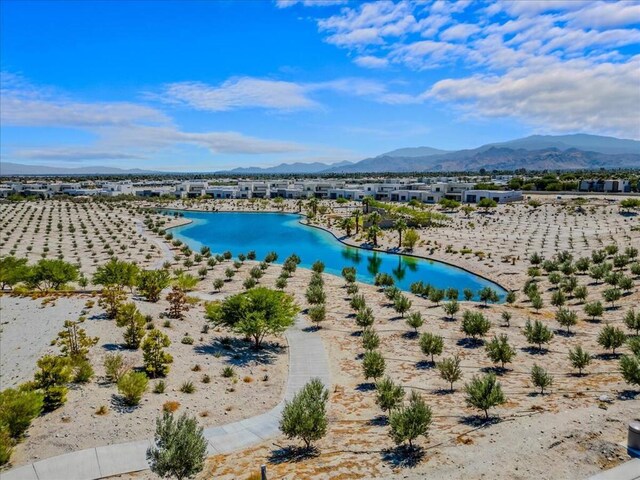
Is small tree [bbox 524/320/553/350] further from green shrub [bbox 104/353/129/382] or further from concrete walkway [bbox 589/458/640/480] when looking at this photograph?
green shrub [bbox 104/353/129/382]

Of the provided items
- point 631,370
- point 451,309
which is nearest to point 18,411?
point 631,370

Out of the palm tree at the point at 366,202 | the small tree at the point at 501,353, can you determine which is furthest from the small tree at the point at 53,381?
the palm tree at the point at 366,202

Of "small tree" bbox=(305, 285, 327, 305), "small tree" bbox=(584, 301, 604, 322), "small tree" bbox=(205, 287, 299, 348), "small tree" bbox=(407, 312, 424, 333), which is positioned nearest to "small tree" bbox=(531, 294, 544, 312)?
"small tree" bbox=(584, 301, 604, 322)

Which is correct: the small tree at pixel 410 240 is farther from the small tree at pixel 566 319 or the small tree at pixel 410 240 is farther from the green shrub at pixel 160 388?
the green shrub at pixel 160 388

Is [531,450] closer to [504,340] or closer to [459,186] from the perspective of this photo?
[504,340]

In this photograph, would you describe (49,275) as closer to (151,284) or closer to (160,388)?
(151,284)

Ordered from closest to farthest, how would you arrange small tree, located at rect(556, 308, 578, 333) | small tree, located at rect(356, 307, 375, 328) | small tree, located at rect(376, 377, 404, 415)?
small tree, located at rect(376, 377, 404, 415) < small tree, located at rect(556, 308, 578, 333) < small tree, located at rect(356, 307, 375, 328)

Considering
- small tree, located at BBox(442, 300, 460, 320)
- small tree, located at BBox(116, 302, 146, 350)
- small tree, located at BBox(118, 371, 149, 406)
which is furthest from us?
small tree, located at BBox(442, 300, 460, 320)
